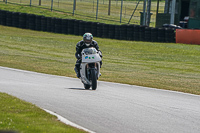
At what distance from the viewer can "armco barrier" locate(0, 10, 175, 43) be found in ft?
93.8

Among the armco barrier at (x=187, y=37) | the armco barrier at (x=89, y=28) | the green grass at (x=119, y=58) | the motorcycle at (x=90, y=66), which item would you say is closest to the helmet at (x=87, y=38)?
the motorcycle at (x=90, y=66)

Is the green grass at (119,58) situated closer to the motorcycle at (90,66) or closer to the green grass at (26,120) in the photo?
the motorcycle at (90,66)

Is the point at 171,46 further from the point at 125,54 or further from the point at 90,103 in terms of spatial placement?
the point at 90,103

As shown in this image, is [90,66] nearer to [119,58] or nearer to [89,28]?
[119,58]

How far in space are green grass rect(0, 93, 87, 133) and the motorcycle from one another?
3146 mm

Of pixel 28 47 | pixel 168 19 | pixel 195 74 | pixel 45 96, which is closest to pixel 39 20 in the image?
pixel 28 47

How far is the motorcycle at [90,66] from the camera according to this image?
11016mm

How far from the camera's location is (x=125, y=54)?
23.9 m

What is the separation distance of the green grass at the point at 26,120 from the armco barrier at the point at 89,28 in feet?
69.2

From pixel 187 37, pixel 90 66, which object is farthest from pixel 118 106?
pixel 187 37

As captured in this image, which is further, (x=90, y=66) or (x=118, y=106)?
(x=90, y=66)

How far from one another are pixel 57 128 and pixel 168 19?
119ft

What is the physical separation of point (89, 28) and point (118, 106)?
2229 cm

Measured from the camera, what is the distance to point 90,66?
11.1 meters
